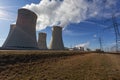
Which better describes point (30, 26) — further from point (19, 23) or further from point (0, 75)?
point (0, 75)

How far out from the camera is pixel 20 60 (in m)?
12.5

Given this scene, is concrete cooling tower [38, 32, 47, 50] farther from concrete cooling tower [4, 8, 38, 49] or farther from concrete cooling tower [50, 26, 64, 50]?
concrete cooling tower [4, 8, 38, 49]

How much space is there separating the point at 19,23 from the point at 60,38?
22952 mm

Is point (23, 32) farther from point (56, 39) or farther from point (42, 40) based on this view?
point (42, 40)

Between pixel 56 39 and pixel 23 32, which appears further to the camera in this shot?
pixel 56 39

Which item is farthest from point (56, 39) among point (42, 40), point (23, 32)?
point (23, 32)

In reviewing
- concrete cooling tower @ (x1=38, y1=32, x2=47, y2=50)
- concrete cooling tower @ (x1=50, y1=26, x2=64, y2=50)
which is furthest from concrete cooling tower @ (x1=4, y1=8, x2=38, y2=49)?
concrete cooling tower @ (x1=38, y1=32, x2=47, y2=50)

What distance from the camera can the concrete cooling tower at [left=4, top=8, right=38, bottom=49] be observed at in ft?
144

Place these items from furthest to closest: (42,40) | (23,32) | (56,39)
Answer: (42,40) < (56,39) < (23,32)

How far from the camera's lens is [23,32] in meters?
43.7

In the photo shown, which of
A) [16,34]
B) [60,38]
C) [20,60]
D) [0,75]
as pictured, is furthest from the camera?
[60,38]

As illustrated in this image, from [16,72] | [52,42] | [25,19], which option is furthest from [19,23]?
[16,72]

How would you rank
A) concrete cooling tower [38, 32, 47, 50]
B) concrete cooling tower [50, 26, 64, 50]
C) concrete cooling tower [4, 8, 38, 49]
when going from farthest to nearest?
concrete cooling tower [38, 32, 47, 50] < concrete cooling tower [50, 26, 64, 50] < concrete cooling tower [4, 8, 38, 49]

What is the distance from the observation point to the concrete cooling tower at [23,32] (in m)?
43.8
